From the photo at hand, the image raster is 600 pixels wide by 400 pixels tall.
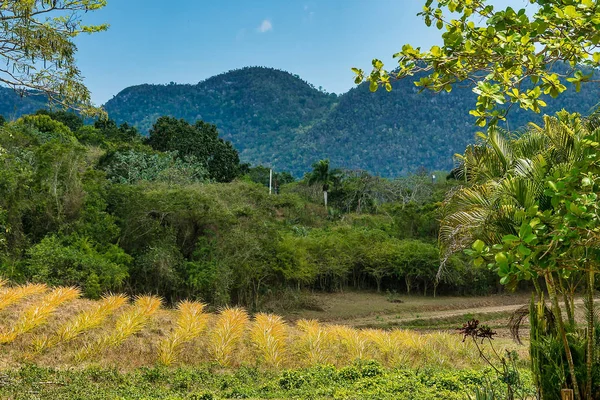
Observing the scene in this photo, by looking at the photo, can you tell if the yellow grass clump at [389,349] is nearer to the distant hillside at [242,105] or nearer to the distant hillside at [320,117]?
the distant hillside at [320,117]

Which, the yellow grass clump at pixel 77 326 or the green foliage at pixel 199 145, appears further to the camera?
the green foliage at pixel 199 145

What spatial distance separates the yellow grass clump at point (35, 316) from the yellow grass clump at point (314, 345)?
5.01 meters

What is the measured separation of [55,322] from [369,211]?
1547 inches

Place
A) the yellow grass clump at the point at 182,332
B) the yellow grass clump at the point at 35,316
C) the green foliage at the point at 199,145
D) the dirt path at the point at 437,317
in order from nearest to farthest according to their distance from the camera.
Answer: the yellow grass clump at the point at 35,316 < the yellow grass clump at the point at 182,332 < the dirt path at the point at 437,317 < the green foliage at the point at 199,145

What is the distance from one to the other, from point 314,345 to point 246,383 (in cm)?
248

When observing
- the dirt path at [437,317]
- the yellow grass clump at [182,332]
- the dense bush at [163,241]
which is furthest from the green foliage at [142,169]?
the yellow grass clump at [182,332]

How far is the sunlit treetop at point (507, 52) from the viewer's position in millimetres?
2420

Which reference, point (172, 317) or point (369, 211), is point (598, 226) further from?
point (369, 211)

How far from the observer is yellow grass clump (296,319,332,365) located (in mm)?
9891

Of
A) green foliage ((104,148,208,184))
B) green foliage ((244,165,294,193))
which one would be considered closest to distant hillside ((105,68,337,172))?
green foliage ((244,165,294,193))

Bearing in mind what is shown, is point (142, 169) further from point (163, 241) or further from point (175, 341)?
point (175, 341)

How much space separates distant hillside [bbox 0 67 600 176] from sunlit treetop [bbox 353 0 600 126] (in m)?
76.2

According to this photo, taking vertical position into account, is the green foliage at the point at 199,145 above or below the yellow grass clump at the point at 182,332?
above

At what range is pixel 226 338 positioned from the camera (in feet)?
33.6
